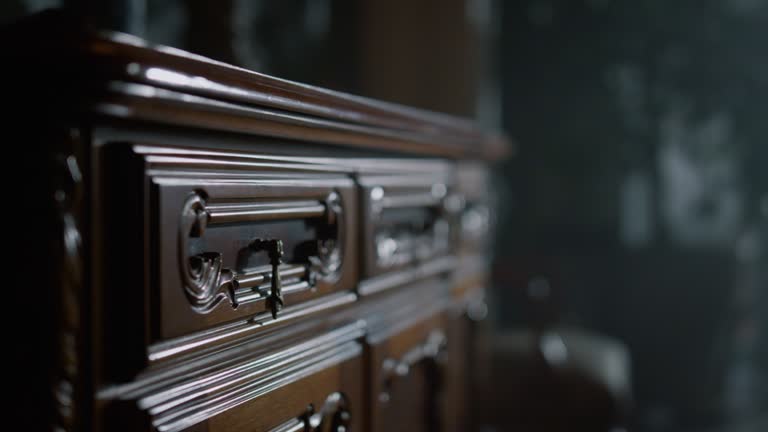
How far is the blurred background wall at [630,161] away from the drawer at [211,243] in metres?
1.12

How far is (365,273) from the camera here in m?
0.57

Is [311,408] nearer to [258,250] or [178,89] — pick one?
[258,250]

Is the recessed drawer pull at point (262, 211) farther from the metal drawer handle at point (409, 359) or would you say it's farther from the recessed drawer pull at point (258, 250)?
the metal drawer handle at point (409, 359)

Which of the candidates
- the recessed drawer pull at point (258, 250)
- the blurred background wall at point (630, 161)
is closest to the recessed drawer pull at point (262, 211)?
the recessed drawer pull at point (258, 250)

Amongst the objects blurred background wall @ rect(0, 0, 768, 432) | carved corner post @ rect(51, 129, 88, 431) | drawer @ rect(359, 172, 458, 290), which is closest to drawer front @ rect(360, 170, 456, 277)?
drawer @ rect(359, 172, 458, 290)

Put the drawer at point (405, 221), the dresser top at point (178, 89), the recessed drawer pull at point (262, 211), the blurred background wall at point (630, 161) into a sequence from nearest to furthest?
the dresser top at point (178, 89) → the recessed drawer pull at point (262, 211) → the drawer at point (405, 221) → the blurred background wall at point (630, 161)

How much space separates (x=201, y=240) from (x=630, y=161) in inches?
66.8

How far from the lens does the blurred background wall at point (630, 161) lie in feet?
5.59

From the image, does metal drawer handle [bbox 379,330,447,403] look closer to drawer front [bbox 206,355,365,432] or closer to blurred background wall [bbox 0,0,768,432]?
drawer front [bbox 206,355,365,432]

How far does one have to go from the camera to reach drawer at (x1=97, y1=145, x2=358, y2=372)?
1.06 ft

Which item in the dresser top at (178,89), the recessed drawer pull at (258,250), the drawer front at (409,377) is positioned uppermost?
the dresser top at (178,89)

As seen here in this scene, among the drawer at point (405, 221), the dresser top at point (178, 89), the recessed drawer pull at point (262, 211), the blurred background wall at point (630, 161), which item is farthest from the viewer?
the blurred background wall at point (630, 161)

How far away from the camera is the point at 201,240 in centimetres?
37

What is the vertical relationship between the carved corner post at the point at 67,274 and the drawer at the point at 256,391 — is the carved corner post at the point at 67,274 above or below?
above
